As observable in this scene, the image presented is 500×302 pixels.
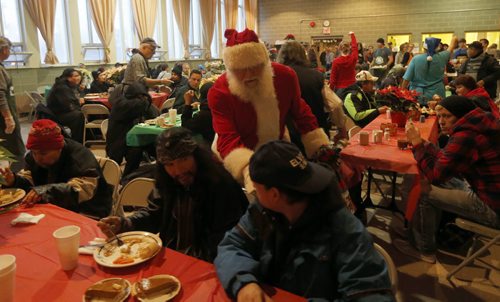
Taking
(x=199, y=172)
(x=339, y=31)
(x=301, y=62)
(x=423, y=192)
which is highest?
(x=339, y=31)

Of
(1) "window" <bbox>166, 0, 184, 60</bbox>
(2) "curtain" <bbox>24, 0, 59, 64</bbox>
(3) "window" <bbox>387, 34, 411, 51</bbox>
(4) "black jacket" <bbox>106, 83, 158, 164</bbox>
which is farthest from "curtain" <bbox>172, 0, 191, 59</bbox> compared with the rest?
(4) "black jacket" <bbox>106, 83, 158, 164</bbox>

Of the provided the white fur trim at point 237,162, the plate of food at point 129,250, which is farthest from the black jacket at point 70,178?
the white fur trim at point 237,162

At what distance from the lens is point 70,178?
2.31 meters

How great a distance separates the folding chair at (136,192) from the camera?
2.29 m

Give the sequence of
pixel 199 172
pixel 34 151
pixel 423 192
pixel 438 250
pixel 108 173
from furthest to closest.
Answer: pixel 438 250 < pixel 423 192 < pixel 108 173 < pixel 34 151 < pixel 199 172

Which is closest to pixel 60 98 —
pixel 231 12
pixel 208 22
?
pixel 208 22

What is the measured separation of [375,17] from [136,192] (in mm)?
15102

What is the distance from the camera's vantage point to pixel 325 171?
4.17 ft

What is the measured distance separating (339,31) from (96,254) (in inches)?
633

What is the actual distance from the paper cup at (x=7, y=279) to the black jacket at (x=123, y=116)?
3.31m

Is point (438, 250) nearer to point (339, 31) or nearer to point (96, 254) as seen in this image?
point (96, 254)

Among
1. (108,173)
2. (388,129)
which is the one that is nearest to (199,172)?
(108,173)

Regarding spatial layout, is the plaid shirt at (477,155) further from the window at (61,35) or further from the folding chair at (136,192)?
the window at (61,35)

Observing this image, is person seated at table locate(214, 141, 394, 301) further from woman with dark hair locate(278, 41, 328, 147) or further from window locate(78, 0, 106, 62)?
window locate(78, 0, 106, 62)
